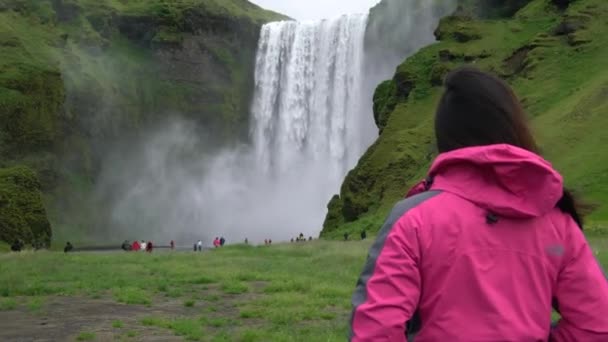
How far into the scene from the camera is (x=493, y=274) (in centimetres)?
250

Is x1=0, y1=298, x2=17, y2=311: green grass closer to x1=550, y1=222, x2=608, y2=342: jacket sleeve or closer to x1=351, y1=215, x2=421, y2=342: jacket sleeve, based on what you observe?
x1=351, y1=215, x2=421, y2=342: jacket sleeve

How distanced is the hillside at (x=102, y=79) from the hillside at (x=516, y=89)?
28.0m

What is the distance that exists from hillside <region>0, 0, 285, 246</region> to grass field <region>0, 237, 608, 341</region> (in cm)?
3985

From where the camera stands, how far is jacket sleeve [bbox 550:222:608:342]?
8.15 feet

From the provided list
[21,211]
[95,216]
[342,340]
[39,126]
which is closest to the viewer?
[342,340]

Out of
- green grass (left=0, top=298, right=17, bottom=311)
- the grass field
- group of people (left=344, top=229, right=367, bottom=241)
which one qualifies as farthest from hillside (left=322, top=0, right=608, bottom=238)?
green grass (left=0, top=298, right=17, bottom=311)

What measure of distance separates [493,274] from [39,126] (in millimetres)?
62384

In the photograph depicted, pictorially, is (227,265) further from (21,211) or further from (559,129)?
(21,211)

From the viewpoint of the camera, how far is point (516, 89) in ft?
132

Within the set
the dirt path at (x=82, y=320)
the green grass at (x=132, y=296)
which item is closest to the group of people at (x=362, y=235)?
the green grass at (x=132, y=296)

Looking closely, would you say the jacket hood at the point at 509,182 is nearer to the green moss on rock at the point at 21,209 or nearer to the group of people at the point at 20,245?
the group of people at the point at 20,245

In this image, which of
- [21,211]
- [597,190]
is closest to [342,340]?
[597,190]

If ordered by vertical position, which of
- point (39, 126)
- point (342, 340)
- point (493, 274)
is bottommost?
point (342, 340)

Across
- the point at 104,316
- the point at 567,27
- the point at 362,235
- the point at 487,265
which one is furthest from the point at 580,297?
the point at 567,27
